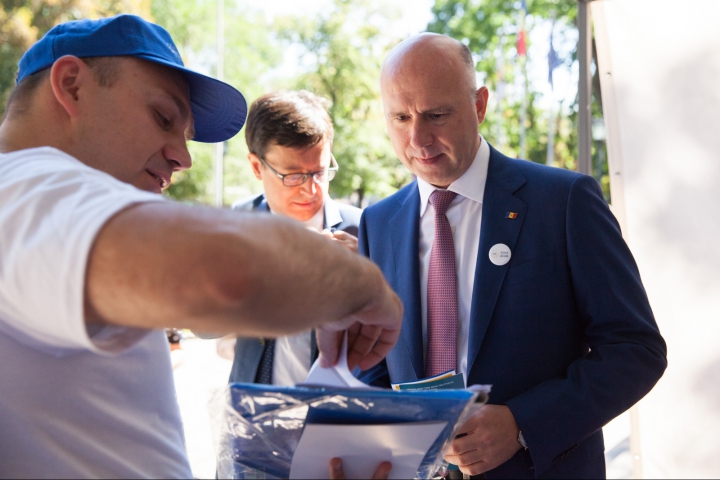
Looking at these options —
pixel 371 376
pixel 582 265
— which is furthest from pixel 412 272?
pixel 582 265

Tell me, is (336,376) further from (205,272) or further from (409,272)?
(409,272)

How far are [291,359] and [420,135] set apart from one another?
3.94ft

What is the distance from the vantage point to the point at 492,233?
219cm

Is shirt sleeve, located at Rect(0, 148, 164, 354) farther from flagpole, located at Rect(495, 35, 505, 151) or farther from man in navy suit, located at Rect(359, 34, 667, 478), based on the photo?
flagpole, located at Rect(495, 35, 505, 151)

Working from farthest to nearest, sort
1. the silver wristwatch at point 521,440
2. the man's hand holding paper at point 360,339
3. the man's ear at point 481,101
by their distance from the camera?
the man's ear at point 481,101
the silver wristwatch at point 521,440
the man's hand holding paper at point 360,339

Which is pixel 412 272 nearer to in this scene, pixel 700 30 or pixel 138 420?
pixel 138 420

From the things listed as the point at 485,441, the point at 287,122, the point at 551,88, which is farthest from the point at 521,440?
the point at 551,88

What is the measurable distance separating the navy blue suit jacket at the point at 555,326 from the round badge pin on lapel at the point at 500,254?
23 millimetres

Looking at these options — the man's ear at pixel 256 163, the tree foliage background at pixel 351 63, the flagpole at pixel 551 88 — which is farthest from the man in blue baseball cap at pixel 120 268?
the flagpole at pixel 551 88

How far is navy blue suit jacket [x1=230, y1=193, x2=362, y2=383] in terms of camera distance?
9.43 ft

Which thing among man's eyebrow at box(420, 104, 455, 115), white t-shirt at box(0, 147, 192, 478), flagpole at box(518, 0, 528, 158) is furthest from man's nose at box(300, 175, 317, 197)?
flagpole at box(518, 0, 528, 158)

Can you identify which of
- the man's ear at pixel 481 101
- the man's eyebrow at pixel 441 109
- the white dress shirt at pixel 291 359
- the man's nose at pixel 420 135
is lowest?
the white dress shirt at pixel 291 359

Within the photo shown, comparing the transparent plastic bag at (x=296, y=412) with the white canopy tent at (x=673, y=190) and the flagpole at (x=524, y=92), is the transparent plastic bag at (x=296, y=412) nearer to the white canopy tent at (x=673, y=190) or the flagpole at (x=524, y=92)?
the white canopy tent at (x=673, y=190)

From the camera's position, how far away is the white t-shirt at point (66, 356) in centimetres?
68
